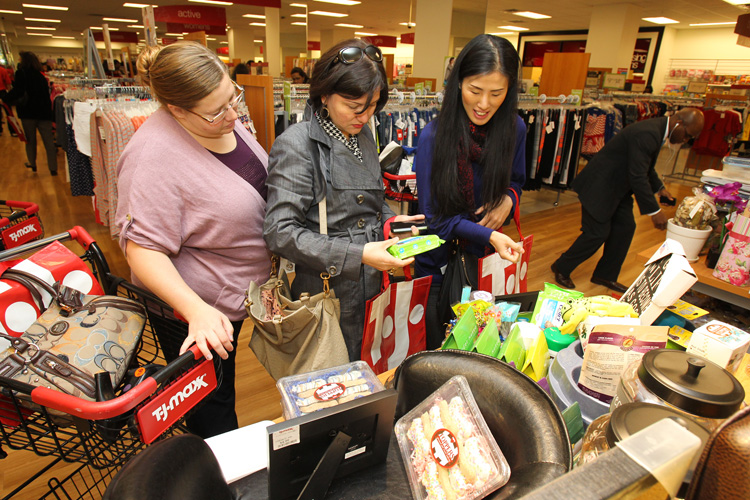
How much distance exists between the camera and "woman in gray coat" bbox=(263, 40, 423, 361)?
1.23 meters

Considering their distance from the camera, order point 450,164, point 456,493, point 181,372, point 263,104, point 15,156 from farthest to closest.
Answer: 1. point 15,156
2. point 263,104
3. point 450,164
4. point 181,372
5. point 456,493

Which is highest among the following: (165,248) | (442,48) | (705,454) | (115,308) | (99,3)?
(99,3)

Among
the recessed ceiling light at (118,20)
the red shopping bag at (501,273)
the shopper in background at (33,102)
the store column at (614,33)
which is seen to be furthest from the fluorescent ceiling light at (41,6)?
the red shopping bag at (501,273)

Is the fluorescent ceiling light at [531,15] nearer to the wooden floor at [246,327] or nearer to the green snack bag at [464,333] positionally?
the wooden floor at [246,327]

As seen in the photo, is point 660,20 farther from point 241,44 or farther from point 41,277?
point 241,44

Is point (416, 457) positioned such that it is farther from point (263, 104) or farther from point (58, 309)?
point (263, 104)

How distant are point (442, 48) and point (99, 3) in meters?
12.6

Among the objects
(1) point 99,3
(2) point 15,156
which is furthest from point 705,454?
(1) point 99,3

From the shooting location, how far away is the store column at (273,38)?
12.1m

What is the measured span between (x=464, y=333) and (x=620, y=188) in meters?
3.17

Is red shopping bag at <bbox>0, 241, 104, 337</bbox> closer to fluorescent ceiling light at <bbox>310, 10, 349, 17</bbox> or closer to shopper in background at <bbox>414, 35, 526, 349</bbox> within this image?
shopper in background at <bbox>414, 35, 526, 349</bbox>

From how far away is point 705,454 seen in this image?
321 millimetres

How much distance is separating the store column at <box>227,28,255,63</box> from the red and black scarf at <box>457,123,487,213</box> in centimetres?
2104

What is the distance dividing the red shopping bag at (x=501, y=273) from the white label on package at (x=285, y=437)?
3.54 ft
